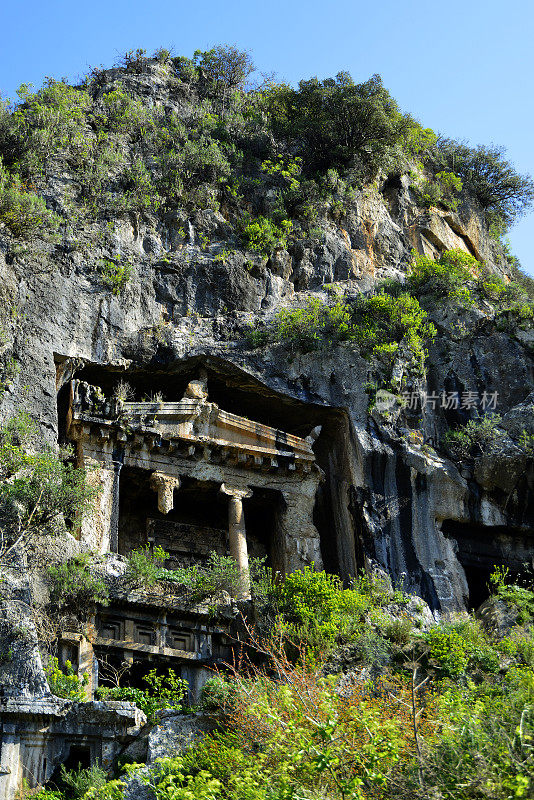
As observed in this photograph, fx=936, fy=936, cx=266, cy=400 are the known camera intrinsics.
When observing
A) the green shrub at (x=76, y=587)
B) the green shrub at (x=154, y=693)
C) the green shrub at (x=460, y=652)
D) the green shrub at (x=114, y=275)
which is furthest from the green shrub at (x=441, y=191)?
the green shrub at (x=154, y=693)

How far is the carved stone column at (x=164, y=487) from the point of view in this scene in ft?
81.0

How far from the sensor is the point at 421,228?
3469 cm

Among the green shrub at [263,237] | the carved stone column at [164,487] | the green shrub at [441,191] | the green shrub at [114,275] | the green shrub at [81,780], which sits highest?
the green shrub at [441,191]

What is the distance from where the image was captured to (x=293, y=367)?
2741cm

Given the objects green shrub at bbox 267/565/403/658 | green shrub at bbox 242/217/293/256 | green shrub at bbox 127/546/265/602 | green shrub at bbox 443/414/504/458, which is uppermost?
green shrub at bbox 242/217/293/256

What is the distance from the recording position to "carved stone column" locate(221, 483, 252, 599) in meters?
24.7

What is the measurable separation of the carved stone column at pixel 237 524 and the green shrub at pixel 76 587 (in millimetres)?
4707

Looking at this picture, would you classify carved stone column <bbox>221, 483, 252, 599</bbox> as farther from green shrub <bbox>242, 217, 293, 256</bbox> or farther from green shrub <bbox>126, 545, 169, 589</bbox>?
green shrub <bbox>242, 217, 293, 256</bbox>

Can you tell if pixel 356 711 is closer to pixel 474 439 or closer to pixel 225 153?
pixel 474 439

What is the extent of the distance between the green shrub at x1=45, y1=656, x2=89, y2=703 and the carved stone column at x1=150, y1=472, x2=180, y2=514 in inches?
259

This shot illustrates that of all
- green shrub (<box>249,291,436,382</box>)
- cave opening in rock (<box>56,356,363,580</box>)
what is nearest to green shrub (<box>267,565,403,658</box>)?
cave opening in rock (<box>56,356,363,580</box>)

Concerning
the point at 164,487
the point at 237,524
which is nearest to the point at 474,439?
the point at 237,524

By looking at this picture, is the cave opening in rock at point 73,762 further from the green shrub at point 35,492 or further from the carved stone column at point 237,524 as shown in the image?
the carved stone column at point 237,524

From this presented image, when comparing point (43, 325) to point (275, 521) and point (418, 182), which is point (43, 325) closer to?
point (275, 521)
